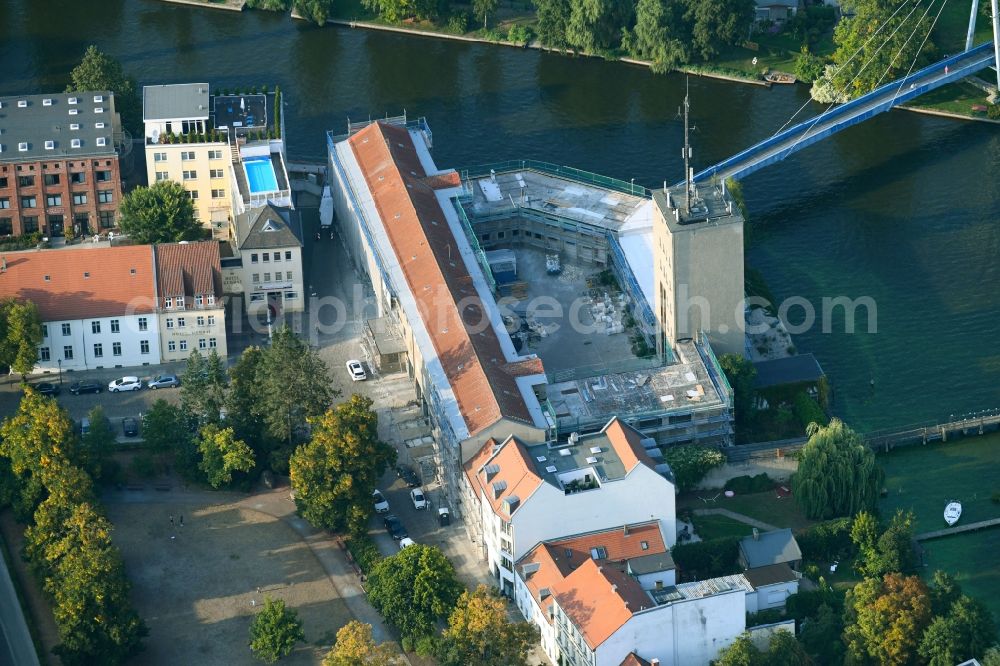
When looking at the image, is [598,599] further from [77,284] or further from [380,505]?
[77,284]

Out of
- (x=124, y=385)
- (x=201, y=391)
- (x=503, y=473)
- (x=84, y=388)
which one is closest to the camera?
(x=503, y=473)

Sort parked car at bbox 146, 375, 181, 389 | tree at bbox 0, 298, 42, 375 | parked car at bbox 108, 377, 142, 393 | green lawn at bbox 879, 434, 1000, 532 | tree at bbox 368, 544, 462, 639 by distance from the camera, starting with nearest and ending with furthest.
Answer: tree at bbox 368, 544, 462, 639 → green lawn at bbox 879, 434, 1000, 532 → tree at bbox 0, 298, 42, 375 → parked car at bbox 108, 377, 142, 393 → parked car at bbox 146, 375, 181, 389

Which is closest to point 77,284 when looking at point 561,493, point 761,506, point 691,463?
point 561,493

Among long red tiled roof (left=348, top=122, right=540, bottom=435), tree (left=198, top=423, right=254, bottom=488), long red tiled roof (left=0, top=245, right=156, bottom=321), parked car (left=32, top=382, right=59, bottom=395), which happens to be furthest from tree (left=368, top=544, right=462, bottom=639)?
long red tiled roof (left=0, top=245, right=156, bottom=321)

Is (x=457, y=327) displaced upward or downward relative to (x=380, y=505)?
upward

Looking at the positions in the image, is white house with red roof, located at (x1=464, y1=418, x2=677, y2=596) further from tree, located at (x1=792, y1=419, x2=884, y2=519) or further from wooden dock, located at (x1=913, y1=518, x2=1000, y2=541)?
wooden dock, located at (x1=913, y1=518, x2=1000, y2=541)

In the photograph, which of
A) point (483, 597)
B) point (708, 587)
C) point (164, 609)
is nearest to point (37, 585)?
point (164, 609)
